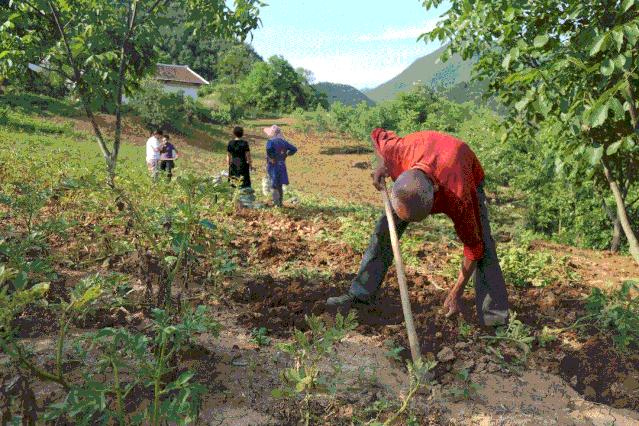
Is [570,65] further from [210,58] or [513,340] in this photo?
[210,58]

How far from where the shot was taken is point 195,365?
107 inches

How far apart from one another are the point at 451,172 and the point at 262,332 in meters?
1.45

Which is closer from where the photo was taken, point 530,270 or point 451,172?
point 451,172

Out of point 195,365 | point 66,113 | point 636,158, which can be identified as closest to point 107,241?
point 195,365

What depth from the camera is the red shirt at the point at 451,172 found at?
114 inches

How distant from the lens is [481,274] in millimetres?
3301

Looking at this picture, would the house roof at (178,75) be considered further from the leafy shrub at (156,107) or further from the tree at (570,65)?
the tree at (570,65)

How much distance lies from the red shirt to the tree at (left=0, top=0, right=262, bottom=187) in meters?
2.80

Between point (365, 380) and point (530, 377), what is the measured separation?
1.00 m

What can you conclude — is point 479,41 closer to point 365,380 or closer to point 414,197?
point 414,197

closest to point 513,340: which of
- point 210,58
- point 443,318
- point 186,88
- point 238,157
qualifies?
point 443,318

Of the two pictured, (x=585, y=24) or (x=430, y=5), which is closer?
(x=585, y=24)

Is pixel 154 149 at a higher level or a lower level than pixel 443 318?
higher

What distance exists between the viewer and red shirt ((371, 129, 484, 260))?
9.48 ft
